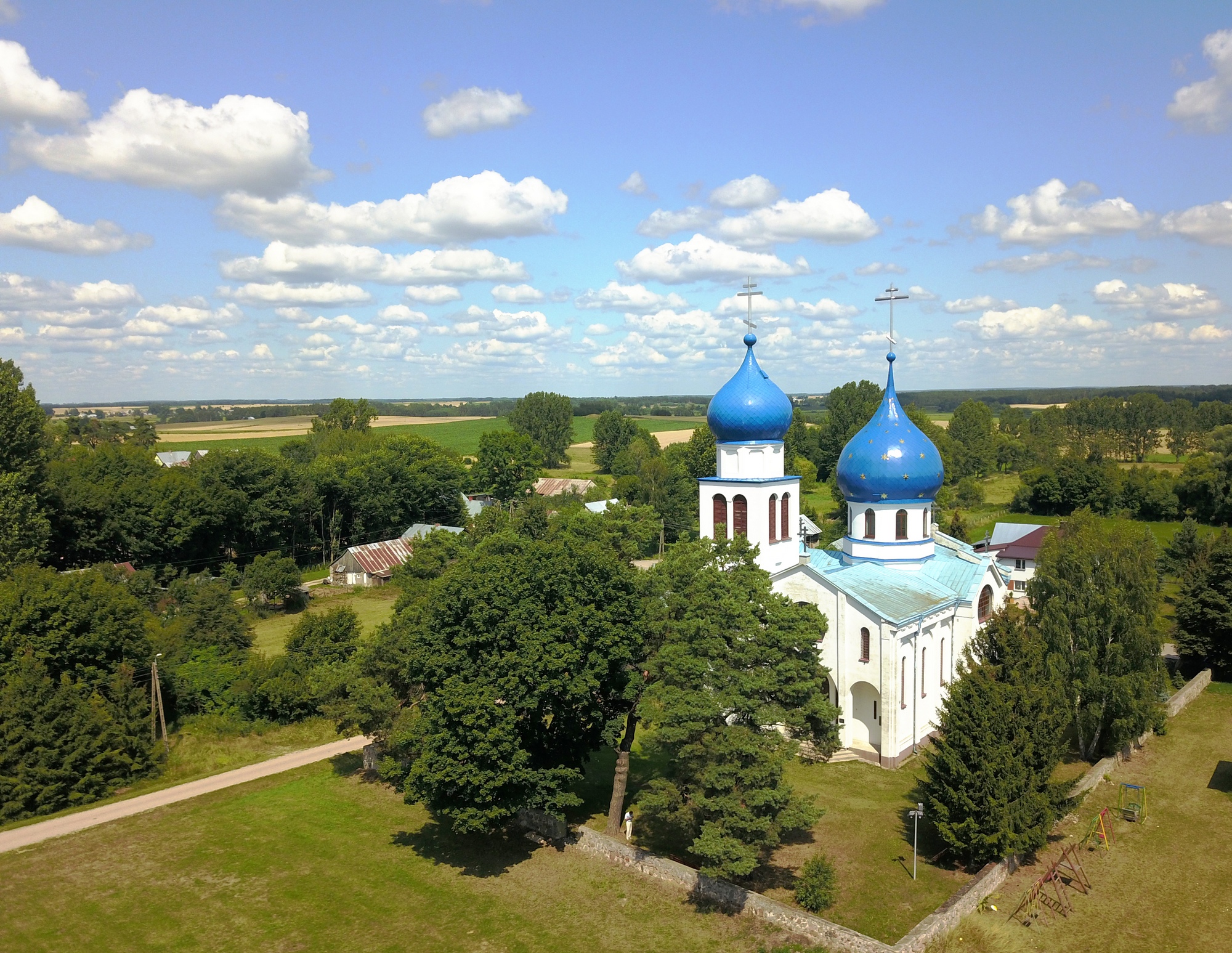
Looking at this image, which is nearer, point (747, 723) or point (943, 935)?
point (943, 935)

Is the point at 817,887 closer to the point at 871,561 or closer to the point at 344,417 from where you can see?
the point at 871,561

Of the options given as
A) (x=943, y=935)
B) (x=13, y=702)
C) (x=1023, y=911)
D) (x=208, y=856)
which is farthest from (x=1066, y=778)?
(x=13, y=702)

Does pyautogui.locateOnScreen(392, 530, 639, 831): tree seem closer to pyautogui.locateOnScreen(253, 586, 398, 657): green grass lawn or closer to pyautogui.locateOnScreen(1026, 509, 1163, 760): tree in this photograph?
pyautogui.locateOnScreen(1026, 509, 1163, 760): tree

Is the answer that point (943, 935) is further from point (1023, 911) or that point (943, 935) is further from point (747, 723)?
point (747, 723)

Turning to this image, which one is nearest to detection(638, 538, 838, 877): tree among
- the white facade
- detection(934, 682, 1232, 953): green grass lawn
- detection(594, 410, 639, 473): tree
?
detection(934, 682, 1232, 953): green grass lawn

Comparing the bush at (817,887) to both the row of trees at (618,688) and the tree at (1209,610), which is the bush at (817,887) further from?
the tree at (1209,610)

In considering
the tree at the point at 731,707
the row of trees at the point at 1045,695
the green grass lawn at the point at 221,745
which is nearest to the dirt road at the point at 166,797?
the green grass lawn at the point at 221,745
